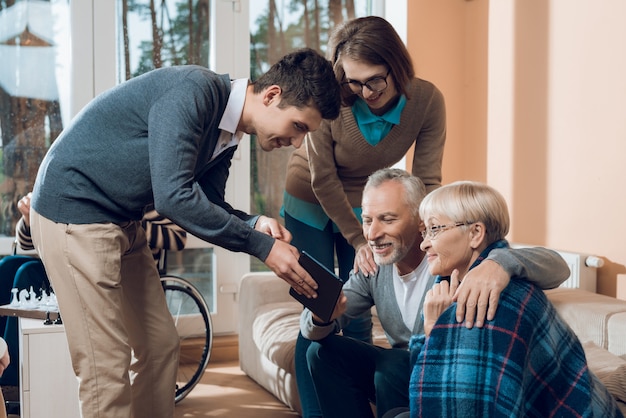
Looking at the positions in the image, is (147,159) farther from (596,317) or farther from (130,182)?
(596,317)

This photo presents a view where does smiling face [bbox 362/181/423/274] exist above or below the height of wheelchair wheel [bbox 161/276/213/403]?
above

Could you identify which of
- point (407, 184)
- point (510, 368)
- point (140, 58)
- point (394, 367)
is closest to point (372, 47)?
point (407, 184)

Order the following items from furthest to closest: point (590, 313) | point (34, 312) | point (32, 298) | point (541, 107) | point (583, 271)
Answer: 1. point (541, 107)
2. point (583, 271)
3. point (32, 298)
4. point (34, 312)
5. point (590, 313)

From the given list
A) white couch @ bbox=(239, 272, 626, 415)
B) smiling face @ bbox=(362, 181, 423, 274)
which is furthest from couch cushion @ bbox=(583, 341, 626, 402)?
smiling face @ bbox=(362, 181, 423, 274)

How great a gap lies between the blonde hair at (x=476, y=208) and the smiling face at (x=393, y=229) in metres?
0.51

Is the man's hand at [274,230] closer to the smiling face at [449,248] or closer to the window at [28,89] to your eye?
the smiling face at [449,248]

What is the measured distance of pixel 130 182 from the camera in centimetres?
201

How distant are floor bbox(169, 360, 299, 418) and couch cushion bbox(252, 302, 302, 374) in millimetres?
240

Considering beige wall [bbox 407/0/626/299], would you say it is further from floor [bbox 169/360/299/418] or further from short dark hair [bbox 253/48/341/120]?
short dark hair [bbox 253/48/341/120]

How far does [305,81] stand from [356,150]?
689 millimetres

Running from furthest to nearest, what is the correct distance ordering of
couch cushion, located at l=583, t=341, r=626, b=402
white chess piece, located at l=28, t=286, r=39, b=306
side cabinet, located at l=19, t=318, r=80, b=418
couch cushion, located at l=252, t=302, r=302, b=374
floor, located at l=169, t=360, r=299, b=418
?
floor, located at l=169, t=360, r=299, b=418, couch cushion, located at l=252, t=302, r=302, b=374, white chess piece, located at l=28, t=286, r=39, b=306, side cabinet, located at l=19, t=318, r=80, b=418, couch cushion, located at l=583, t=341, r=626, b=402

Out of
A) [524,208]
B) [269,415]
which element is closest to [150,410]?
[269,415]

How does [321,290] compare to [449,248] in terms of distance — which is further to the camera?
[321,290]

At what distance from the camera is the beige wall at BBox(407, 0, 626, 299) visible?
11.3 feet
